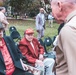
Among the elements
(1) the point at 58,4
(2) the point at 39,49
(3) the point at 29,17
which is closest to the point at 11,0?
(3) the point at 29,17

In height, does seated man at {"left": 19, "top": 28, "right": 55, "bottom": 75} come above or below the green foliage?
above

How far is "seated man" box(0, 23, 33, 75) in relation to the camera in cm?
484

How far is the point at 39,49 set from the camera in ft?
22.8

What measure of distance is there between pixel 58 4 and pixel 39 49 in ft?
16.5

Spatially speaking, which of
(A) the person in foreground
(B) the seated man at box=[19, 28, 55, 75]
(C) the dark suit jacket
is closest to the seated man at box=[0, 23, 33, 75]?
(C) the dark suit jacket

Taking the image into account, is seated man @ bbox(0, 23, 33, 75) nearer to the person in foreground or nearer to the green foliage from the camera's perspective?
the person in foreground

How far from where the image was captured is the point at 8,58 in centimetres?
489

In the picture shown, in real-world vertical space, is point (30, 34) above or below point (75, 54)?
below

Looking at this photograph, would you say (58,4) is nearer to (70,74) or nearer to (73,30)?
(73,30)

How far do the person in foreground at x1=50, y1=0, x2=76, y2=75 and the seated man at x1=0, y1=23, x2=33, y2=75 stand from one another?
293 cm

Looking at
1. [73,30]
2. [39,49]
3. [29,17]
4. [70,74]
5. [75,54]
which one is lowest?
[29,17]

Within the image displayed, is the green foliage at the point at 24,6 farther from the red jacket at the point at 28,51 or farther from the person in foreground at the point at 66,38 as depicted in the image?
the person in foreground at the point at 66,38

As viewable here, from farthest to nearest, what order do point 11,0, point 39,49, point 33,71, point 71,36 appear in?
1. point 11,0
2. point 39,49
3. point 33,71
4. point 71,36

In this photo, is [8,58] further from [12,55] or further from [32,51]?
[32,51]
